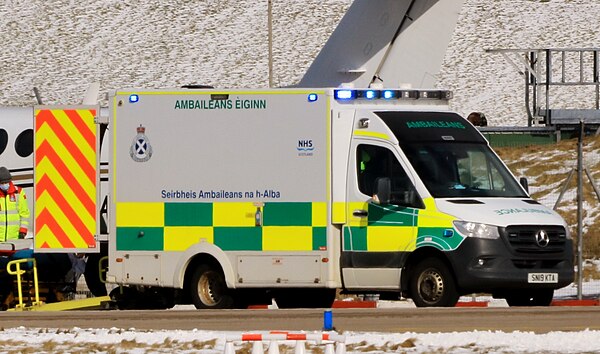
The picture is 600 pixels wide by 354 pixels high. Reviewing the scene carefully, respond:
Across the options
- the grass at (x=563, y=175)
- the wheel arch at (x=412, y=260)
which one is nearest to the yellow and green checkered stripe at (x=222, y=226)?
the wheel arch at (x=412, y=260)

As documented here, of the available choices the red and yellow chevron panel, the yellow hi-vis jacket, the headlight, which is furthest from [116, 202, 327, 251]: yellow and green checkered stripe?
the yellow hi-vis jacket

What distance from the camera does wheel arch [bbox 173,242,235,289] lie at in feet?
56.4

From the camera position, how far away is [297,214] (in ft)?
55.7

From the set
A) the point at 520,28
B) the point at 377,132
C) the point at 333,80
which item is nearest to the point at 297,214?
the point at 377,132

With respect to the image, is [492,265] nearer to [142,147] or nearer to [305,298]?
Answer: [305,298]

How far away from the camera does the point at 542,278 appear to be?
16047 millimetres

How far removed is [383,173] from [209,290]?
250 cm

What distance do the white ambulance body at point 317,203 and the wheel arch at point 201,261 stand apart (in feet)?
0.06

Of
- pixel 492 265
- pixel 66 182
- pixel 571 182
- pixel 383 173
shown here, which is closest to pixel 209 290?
pixel 66 182

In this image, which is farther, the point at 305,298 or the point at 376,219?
the point at 305,298

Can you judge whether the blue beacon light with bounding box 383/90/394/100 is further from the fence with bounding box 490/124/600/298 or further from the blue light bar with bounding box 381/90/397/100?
the fence with bounding box 490/124/600/298

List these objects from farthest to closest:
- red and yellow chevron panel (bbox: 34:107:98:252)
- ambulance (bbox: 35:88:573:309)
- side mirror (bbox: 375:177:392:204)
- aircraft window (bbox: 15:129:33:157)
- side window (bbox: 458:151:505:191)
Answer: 1. aircraft window (bbox: 15:129:33:157)
2. red and yellow chevron panel (bbox: 34:107:98:252)
3. side window (bbox: 458:151:505:191)
4. side mirror (bbox: 375:177:392:204)
5. ambulance (bbox: 35:88:573:309)

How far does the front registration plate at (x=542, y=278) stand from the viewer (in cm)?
1598

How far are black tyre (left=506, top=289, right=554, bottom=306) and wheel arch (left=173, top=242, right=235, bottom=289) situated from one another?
3120 mm
